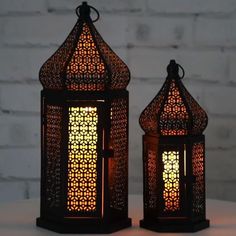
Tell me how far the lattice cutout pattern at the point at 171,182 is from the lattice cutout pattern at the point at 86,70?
15 centimetres

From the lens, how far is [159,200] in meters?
1.10

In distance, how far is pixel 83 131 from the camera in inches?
42.7

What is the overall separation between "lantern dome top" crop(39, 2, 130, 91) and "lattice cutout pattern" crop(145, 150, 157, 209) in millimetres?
117

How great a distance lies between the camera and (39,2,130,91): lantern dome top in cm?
108

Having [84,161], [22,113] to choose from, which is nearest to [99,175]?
[84,161]

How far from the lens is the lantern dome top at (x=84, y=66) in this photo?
1.08 metres

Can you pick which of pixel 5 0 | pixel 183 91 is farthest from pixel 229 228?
pixel 5 0

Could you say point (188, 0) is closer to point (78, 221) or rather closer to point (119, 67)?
point (119, 67)

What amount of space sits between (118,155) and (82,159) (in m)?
0.06

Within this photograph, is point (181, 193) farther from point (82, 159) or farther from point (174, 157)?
point (82, 159)

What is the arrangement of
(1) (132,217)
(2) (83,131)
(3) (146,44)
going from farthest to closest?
(3) (146,44) → (1) (132,217) → (2) (83,131)

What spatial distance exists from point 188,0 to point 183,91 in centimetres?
47

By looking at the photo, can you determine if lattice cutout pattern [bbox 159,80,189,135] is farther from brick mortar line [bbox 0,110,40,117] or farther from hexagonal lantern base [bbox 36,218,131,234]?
brick mortar line [bbox 0,110,40,117]

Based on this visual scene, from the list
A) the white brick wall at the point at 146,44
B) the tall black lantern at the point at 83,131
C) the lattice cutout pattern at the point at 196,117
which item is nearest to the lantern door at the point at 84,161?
the tall black lantern at the point at 83,131
